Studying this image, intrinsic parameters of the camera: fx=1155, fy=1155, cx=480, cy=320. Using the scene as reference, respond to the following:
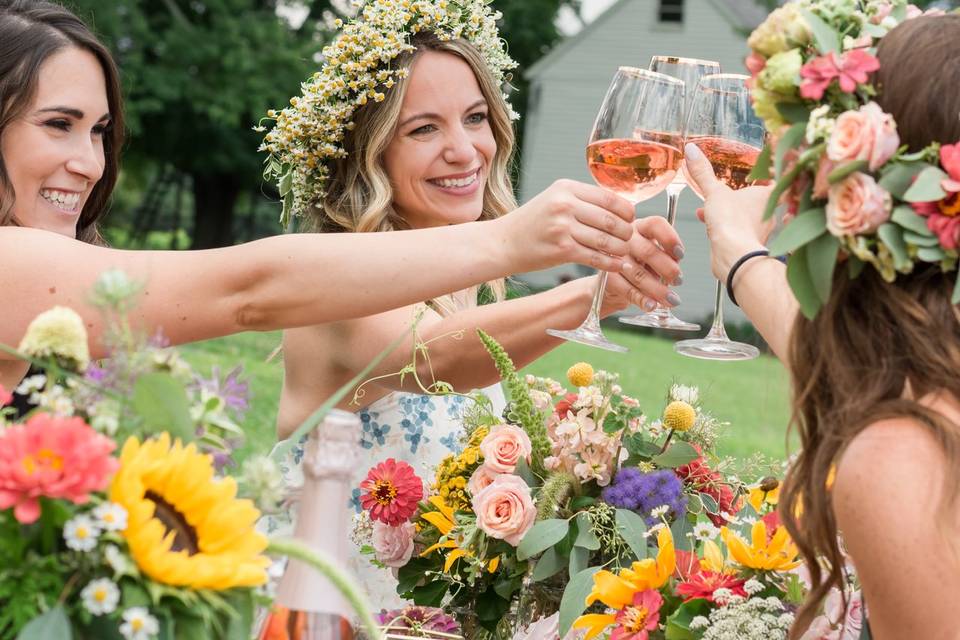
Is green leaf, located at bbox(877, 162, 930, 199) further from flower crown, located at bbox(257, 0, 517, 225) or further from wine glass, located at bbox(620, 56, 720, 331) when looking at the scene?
flower crown, located at bbox(257, 0, 517, 225)

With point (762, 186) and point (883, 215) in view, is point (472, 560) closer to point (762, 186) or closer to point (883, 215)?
point (762, 186)

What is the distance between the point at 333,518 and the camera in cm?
123

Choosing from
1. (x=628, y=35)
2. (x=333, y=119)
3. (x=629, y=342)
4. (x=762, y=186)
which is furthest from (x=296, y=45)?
(x=762, y=186)

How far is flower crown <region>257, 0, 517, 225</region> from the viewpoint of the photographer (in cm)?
351

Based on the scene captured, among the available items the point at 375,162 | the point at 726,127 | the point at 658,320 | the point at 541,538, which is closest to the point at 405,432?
the point at 375,162

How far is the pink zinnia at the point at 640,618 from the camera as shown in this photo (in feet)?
5.80

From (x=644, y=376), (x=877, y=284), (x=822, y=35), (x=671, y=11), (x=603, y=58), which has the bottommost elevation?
(x=644, y=376)

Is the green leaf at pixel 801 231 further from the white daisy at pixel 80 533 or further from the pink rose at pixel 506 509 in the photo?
the white daisy at pixel 80 533

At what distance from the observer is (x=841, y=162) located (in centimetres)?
144

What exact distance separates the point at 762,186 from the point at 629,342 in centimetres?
1683

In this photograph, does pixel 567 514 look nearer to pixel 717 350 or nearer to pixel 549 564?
pixel 549 564

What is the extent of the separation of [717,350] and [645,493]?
1.38ft

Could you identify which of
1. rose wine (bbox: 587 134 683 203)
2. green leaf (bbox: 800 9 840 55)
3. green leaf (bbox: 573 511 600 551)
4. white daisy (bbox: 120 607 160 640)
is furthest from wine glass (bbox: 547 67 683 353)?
white daisy (bbox: 120 607 160 640)

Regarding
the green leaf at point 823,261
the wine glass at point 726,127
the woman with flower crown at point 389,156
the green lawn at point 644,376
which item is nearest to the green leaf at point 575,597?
the wine glass at point 726,127
